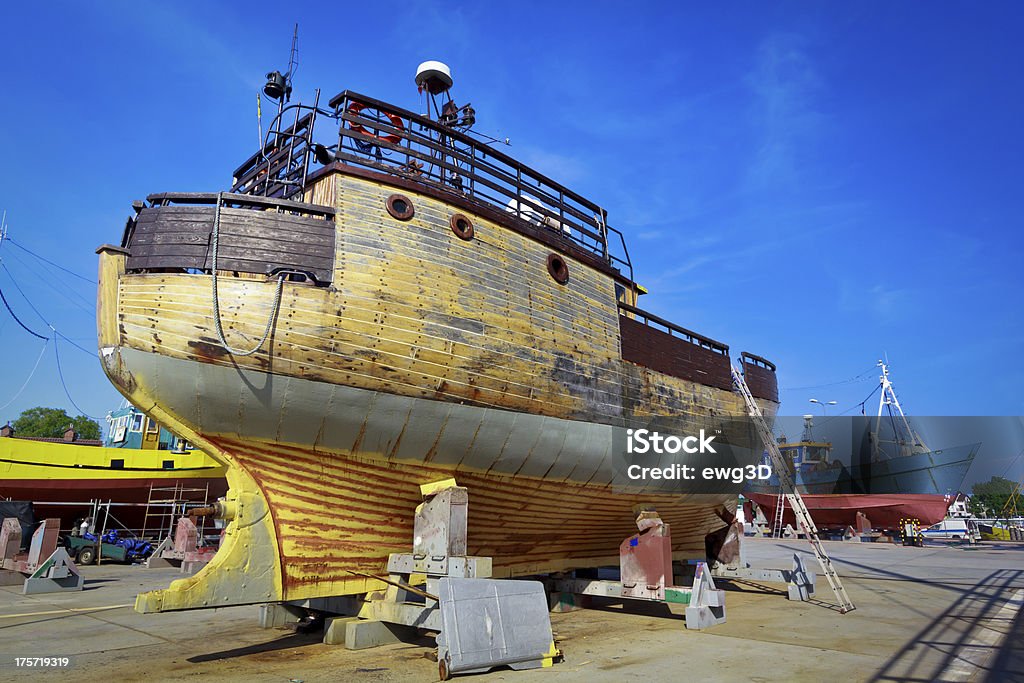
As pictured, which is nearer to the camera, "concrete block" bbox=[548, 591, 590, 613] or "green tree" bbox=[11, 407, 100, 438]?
"concrete block" bbox=[548, 591, 590, 613]

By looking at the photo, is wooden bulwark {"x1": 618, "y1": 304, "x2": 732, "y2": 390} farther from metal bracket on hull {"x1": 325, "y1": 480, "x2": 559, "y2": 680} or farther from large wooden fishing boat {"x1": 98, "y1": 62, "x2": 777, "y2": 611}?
metal bracket on hull {"x1": 325, "y1": 480, "x2": 559, "y2": 680}

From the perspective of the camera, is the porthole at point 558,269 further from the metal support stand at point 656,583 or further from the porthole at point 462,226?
→ the metal support stand at point 656,583

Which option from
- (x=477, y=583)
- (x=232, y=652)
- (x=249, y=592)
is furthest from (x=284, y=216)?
(x=232, y=652)

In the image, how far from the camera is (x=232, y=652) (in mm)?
6750

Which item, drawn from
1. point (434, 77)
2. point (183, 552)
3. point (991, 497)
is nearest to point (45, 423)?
point (183, 552)

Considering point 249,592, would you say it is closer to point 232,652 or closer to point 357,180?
point 232,652

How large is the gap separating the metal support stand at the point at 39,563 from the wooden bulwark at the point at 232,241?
8.82 meters

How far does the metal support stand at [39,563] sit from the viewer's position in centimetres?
1166

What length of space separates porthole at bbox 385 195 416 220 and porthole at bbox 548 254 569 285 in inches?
103

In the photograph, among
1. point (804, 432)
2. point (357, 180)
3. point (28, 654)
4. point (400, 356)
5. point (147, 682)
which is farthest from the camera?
point (804, 432)

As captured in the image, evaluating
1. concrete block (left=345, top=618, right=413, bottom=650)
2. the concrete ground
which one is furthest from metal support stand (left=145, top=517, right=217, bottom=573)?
concrete block (left=345, top=618, right=413, bottom=650)

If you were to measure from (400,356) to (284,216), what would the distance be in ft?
6.73

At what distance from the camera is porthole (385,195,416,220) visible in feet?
24.5

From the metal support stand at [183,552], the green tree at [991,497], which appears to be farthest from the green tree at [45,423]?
the green tree at [991,497]
